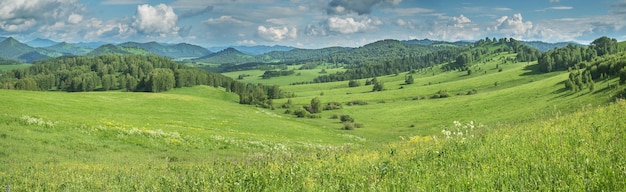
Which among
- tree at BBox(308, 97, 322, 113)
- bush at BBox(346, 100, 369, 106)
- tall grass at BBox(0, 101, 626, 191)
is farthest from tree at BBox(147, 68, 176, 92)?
tall grass at BBox(0, 101, 626, 191)

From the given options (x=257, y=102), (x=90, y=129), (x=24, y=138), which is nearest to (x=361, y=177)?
(x=24, y=138)

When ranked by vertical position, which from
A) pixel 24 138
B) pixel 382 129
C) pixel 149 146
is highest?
pixel 24 138

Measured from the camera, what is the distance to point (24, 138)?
26.5m

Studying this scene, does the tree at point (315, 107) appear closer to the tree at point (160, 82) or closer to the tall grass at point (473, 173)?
the tree at point (160, 82)

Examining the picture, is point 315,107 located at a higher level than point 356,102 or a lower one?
higher

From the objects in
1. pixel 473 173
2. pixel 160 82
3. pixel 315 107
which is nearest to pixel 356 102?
pixel 315 107

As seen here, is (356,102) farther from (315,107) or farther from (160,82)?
(160,82)

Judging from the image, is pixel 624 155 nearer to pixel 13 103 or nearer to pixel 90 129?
pixel 90 129

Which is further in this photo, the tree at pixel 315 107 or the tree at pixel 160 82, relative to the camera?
the tree at pixel 160 82

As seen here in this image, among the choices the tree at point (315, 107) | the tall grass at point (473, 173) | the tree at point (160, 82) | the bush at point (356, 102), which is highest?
the tree at point (160, 82)

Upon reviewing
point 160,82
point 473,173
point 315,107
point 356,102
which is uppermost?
point 160,82

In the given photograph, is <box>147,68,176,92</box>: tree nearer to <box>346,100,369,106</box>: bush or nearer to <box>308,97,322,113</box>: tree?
<box>308,97,322,113</box>: tree

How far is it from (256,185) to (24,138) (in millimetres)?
26551

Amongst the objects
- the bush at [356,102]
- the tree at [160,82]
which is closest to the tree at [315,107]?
the bush at [356,102]
